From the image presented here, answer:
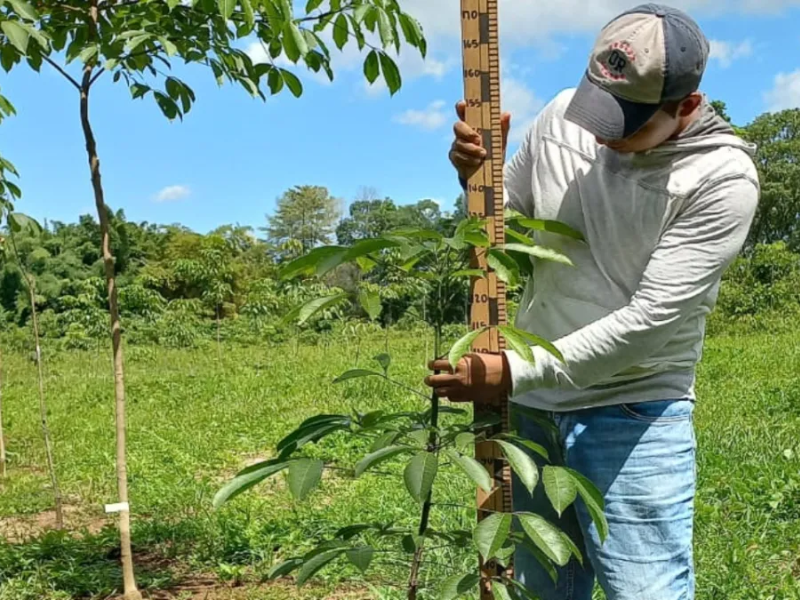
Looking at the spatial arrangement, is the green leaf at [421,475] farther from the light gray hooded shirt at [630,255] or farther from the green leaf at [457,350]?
the light gray hooded shirt at [630,255]

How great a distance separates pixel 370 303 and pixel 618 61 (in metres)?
0.51

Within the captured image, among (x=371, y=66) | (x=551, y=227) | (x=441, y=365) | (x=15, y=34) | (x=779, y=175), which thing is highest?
(x=779, y=175)

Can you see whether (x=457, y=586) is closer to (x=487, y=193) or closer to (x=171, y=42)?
(x=487, y=193)

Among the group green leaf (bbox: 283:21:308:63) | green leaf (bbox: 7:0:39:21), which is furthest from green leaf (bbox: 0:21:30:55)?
green leaf (bbox: 283:21:308:63)

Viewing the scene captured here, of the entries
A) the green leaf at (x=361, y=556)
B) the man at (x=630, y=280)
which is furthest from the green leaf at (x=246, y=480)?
the man at (x=630, y=280)

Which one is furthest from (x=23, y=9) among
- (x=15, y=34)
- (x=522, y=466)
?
(x=522, y=466)

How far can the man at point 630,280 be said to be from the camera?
3.84ft

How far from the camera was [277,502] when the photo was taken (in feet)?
12.3

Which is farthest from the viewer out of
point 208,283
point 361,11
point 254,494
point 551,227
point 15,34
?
point 208,283

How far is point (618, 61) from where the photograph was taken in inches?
45.5

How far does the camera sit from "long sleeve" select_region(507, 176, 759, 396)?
1.18 meters

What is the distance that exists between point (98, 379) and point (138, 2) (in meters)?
7.06

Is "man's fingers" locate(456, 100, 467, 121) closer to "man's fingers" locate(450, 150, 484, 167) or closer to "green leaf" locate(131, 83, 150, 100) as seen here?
"man's fingers" locate(450, 150, 484, 167)

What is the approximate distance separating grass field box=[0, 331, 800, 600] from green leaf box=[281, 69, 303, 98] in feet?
4.17
